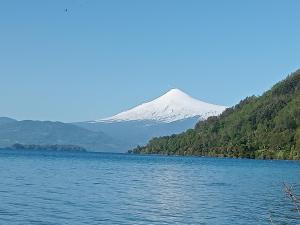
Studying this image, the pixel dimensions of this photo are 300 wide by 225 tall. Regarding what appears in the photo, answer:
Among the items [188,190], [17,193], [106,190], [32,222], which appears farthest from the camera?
[188,190]

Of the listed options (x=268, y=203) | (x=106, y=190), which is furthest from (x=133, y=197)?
(x=268, y=203)

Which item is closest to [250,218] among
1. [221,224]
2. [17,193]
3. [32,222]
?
[221,224]

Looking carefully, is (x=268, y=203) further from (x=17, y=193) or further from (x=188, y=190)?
(x=17, y=193)

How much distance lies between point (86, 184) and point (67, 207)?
2260 centimetres

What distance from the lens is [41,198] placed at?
159 feet

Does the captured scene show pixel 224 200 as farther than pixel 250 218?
Yes

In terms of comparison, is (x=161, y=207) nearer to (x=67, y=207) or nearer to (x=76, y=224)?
(x=67, y=207)

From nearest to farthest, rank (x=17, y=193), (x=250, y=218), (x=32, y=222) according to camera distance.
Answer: (x=32, y=222) < (x=250, y=218) < (x=17, y=193)

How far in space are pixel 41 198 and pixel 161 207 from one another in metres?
9.34

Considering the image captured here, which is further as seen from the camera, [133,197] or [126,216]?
[133,197]

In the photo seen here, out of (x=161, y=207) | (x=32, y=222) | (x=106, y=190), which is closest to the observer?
(x=32, y=222)

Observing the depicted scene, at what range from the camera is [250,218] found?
135 ft

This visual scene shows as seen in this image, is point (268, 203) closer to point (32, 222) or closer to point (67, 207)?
point (67, 207)

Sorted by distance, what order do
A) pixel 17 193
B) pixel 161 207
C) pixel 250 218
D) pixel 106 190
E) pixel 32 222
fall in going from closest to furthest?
pixel 32 222, pixel 250 218, pixel 161 207, pixel 17 193, pixel 106 190
